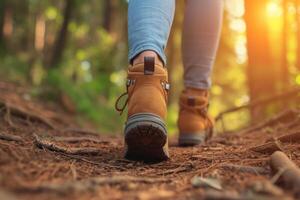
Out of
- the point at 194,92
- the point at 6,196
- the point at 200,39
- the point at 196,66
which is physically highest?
the point at 200,39

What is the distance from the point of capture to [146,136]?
172cm

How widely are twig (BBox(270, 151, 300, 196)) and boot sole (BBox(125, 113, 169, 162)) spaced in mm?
434

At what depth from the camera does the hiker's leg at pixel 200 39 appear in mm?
2449

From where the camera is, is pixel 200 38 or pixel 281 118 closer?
pixel 200 38

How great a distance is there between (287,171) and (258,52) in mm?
4513

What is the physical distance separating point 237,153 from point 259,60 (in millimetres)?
3891

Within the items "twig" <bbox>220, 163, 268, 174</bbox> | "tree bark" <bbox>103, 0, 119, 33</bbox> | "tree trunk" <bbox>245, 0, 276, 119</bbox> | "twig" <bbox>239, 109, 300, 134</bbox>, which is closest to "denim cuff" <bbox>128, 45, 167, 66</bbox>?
"twig" <bbox>220, 163, 268, 174</bbox>

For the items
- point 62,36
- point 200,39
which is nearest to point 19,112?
point 200,39

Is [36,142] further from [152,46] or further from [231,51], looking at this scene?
[231,51]

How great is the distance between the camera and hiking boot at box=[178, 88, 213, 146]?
2.51 m

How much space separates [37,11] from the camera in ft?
44.9

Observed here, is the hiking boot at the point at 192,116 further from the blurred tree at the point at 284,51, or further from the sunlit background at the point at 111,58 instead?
the blurred tree at the point at 284,51

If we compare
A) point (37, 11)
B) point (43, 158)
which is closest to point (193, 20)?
point (43, 158)

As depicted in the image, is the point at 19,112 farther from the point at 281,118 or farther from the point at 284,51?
the point at 284,51
